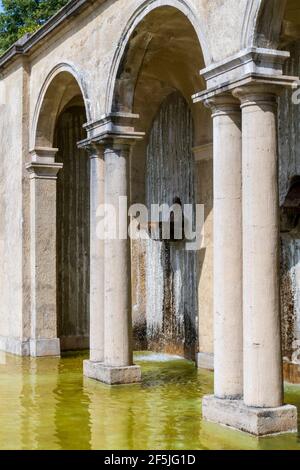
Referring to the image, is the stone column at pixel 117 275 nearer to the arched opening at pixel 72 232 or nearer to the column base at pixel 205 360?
the column base at pixel 205 360

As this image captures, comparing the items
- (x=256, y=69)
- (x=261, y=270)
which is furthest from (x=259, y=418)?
(x=256, y=69)

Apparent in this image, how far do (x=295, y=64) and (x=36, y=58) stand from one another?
5.62 meters

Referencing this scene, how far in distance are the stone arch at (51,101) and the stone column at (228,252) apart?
18.9ft

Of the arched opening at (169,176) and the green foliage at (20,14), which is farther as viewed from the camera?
the green foliage at (20,14)

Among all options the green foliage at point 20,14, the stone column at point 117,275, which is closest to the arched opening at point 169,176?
the stone column at point 117,275

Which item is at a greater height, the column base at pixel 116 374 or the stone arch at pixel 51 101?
the stone arch at pixel 51 101

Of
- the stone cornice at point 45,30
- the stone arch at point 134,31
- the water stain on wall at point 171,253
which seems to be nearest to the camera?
the stone arch at point 134,31

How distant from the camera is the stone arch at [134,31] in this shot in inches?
351

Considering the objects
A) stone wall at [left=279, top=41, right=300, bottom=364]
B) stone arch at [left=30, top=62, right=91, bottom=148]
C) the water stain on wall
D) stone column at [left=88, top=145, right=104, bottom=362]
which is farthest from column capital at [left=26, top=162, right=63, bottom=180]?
stone wall at [left=279, top=41, right=300, bottom=364]

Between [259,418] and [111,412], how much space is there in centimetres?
229

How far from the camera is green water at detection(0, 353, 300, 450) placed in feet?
25.2

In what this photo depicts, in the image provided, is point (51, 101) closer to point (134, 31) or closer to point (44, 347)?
point (134, 31)

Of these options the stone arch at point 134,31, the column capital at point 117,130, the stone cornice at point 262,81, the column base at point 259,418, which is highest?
the stone arch at point 134,31

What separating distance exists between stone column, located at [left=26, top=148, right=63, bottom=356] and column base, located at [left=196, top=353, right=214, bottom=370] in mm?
3203
